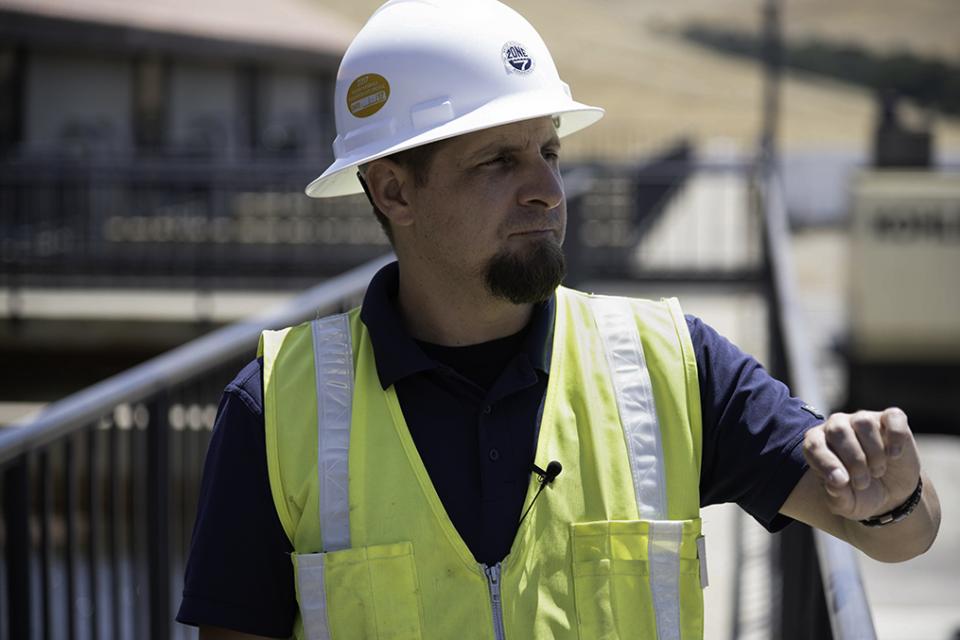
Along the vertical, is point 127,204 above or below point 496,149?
above

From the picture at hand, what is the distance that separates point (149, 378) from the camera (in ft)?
12.0

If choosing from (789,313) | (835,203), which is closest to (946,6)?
(835,203)

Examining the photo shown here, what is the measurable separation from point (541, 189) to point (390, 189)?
1.11 ft

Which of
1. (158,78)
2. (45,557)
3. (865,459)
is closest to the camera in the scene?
(865,459)

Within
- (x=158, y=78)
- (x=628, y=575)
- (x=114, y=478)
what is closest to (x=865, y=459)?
(x=628, y=575)

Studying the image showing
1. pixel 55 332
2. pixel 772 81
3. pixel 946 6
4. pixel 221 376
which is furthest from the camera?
pixel 946 6

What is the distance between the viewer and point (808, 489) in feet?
6.92

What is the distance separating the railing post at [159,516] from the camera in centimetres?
377

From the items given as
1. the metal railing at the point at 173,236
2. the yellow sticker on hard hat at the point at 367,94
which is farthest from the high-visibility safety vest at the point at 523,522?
the metal railing at the point at 173,236

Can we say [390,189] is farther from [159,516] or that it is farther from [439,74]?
[159,516]

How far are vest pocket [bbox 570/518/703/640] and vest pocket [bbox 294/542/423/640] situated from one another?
27 cm

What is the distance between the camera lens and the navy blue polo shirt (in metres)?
2.10

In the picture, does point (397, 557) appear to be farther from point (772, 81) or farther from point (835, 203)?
point (835, 203)

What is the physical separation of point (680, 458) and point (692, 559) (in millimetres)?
168
